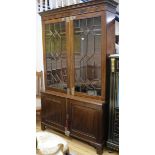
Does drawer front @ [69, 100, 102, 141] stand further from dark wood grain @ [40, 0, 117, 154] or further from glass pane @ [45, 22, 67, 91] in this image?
glass pane @ [45, 22, 67, 91]

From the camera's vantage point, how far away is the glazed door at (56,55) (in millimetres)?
2961

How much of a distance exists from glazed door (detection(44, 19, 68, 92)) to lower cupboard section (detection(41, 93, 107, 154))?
0.23 m

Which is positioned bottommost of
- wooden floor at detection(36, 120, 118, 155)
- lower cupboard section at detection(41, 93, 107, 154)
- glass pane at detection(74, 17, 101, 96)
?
wooden floor at detection(36, 120, 118, 155)

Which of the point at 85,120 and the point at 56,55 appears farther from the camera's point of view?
the point at 56,55

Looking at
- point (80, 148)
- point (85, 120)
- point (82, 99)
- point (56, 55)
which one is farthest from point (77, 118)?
point (56, 55)

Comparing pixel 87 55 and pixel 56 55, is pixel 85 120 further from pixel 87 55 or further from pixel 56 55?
pixel 56 55

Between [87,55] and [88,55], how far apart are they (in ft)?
0.06

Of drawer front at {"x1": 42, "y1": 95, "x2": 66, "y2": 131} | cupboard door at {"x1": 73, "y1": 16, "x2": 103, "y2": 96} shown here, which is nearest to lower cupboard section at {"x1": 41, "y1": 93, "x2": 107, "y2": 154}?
drawer front at {"x1": 42, "y1": 95, "x2": 66, "y2": 131}

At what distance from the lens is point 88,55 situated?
8.81 ft

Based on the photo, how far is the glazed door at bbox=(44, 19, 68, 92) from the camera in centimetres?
296

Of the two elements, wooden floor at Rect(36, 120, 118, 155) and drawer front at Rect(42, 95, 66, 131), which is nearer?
wooden floor at Rect(36, 120, 118, 155)

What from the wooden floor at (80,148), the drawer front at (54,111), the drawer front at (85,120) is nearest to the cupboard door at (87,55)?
the drawer front at (85,120)
